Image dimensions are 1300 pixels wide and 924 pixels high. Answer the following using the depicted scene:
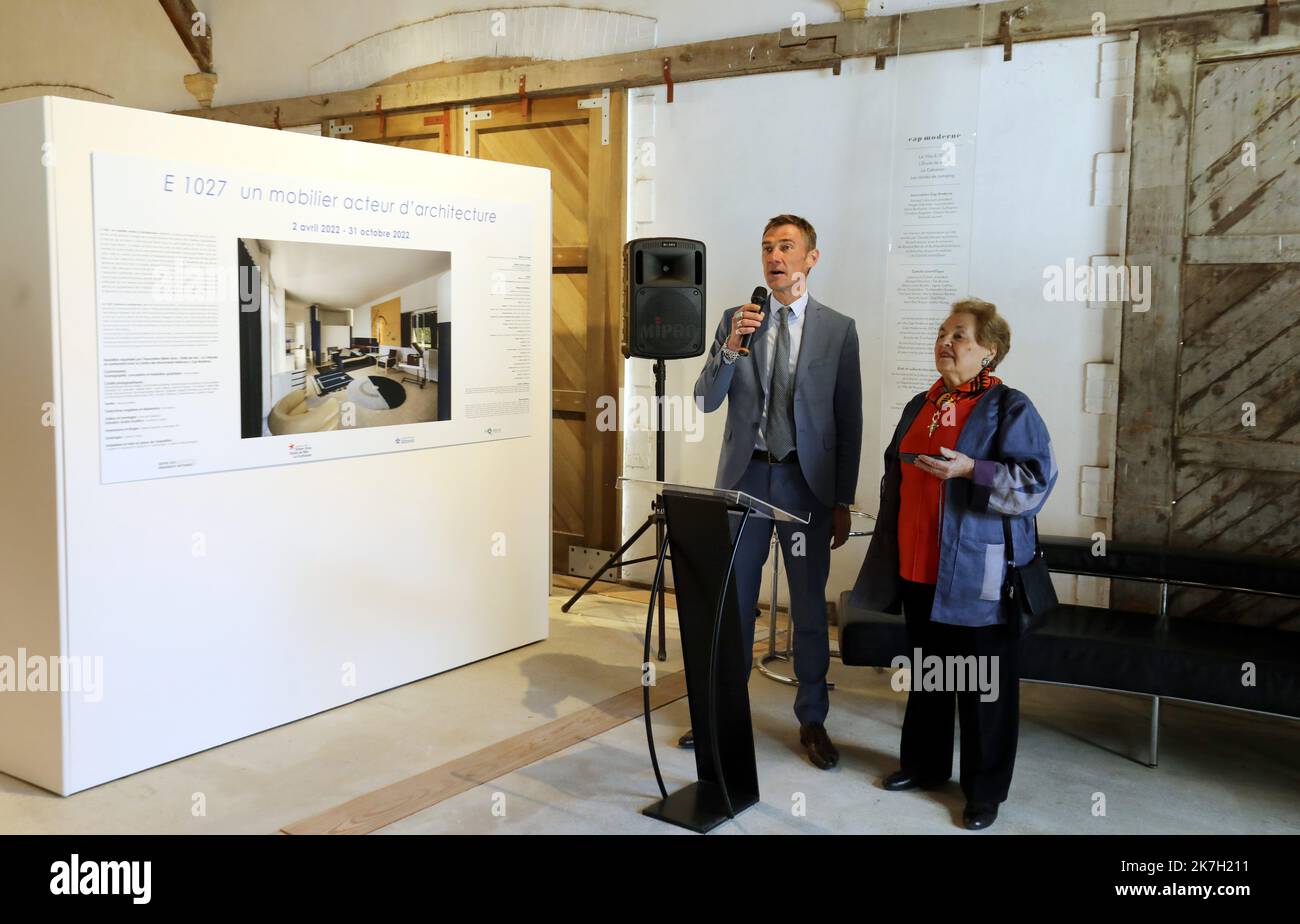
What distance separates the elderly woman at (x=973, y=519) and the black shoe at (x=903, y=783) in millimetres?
234

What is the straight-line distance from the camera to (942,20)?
16.1 ft

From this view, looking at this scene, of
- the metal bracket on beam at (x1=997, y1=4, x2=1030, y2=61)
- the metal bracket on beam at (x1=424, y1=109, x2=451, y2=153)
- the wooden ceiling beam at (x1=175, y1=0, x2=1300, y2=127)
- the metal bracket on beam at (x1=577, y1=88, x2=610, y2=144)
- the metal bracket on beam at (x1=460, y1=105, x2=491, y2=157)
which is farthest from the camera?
the metal bracket on beam at (x1=424, y1=109, x2=451, y2=153)

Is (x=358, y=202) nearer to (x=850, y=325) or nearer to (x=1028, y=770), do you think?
(x=850, y=325)

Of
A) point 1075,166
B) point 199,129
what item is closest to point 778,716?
point 1075,166

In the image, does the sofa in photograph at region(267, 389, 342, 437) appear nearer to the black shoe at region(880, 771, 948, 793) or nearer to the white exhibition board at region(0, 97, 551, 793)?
the white exhibition board at region(0, 97, 551, 793)

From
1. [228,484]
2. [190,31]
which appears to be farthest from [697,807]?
[190,31]

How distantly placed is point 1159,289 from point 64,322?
3.83 metres

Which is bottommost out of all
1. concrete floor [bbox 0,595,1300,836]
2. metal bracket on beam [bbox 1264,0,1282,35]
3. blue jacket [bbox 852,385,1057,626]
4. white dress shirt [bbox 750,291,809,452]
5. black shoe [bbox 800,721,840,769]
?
A: concrete floor [bbox 0,595,1300,836]

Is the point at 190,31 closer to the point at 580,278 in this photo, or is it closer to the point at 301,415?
the point at 580,278

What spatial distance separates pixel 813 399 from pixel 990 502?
2.50 feet

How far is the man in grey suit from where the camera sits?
371cm

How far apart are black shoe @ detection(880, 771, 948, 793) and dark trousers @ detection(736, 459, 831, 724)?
410 millimetres

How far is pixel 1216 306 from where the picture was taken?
4.39 meters

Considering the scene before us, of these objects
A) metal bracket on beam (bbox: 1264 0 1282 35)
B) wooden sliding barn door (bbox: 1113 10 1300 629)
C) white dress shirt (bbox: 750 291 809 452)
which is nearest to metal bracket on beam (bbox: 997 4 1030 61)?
wooden sliding barn door (bbox: 1113 10 1300 629)
